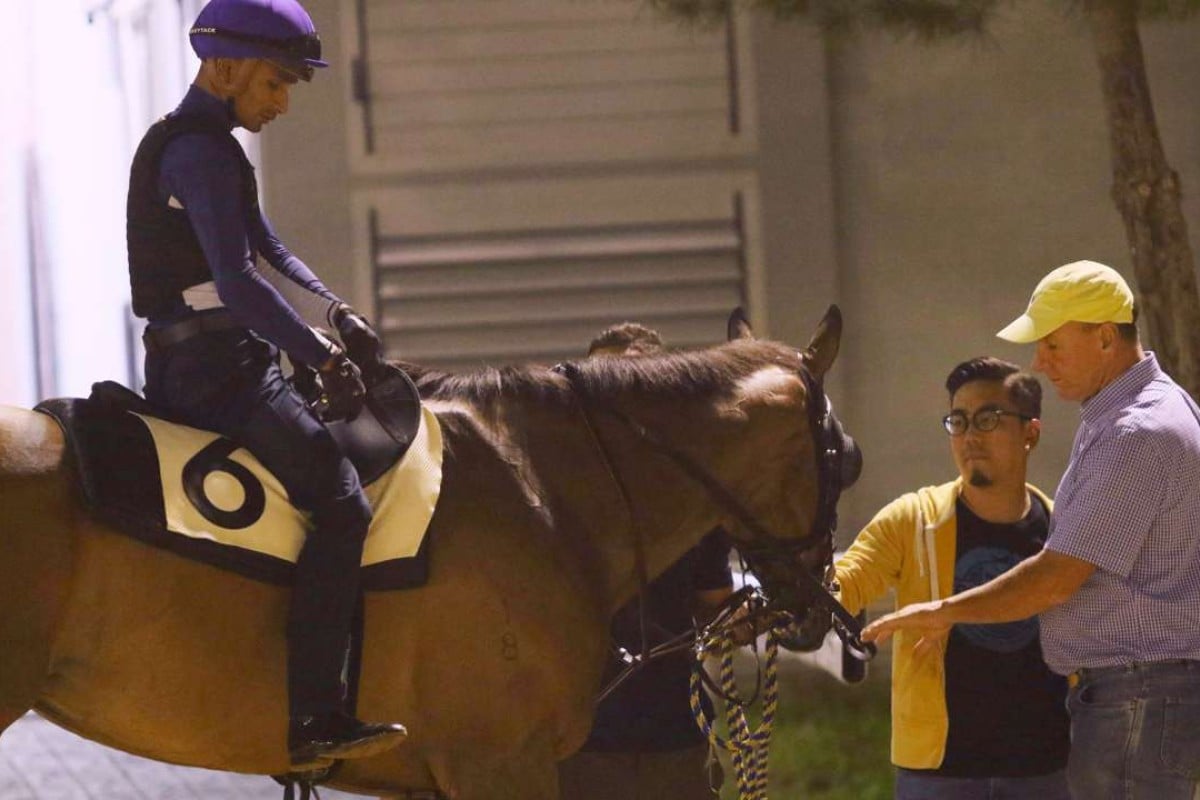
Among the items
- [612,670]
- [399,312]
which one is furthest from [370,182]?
[612,670]

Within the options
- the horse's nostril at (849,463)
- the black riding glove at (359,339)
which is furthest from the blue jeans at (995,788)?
the black riding glove at (359,339)

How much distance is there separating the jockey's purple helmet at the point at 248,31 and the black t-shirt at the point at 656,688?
5.38ft

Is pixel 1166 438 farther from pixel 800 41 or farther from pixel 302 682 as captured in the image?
pixel 800 41

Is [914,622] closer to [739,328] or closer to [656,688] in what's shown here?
[656,688]

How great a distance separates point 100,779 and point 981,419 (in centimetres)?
477

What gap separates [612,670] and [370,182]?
552cm

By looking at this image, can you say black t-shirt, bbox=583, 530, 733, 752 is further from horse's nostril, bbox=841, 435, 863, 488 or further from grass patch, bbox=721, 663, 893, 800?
grass patch, bbox=721, 663, 893, 800

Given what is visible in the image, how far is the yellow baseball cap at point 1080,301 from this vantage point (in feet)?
14.1

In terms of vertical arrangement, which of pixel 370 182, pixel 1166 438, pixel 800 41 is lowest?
pixel 1166 438

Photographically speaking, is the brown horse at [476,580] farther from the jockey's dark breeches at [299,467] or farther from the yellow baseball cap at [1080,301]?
the yellow baseball cap at [1080,301]

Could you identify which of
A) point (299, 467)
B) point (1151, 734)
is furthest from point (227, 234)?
point (1151, 734)

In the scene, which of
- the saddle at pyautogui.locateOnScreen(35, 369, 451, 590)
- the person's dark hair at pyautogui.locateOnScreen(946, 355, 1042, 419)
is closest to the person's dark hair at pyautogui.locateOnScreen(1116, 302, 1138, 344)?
the person's dark hair at pyautogui.locateOnScreen(946, 355, 1042, 419)

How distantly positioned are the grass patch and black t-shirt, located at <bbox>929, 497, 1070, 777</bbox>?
2047 millimetres

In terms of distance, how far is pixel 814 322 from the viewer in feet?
32.4
